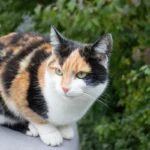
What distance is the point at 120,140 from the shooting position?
386cm

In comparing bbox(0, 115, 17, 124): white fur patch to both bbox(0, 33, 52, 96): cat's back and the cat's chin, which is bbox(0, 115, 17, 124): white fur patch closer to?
bbox(0, 33, 52, 96): cat's back

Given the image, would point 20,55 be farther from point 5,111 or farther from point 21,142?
point 21,142

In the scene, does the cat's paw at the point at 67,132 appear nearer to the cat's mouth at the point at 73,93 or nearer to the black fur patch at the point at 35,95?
the black fur patch at the point at 35,95

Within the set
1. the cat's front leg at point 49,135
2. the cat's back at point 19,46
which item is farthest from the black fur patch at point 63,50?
the cat's front leg at point 49,135

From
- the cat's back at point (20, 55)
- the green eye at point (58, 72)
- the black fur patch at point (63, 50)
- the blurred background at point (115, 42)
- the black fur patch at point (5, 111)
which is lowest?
the blurred background at point (115, 42)

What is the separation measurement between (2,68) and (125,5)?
1284 millimetres

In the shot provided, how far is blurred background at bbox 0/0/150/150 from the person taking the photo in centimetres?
350

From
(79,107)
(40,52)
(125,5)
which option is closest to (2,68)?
(40,52)

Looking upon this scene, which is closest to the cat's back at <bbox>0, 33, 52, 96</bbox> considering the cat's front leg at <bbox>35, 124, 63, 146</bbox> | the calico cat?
the calico cat

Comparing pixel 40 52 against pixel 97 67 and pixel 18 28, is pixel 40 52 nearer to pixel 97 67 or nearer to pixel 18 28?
pixel 97 67

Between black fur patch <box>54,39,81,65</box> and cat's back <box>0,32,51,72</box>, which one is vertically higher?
black fur patch <box>54,39,81,65</box>

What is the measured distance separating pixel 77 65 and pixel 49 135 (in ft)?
1.41

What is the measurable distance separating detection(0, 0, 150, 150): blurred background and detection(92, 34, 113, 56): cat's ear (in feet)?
3.01

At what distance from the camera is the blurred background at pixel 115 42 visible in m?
3.50
